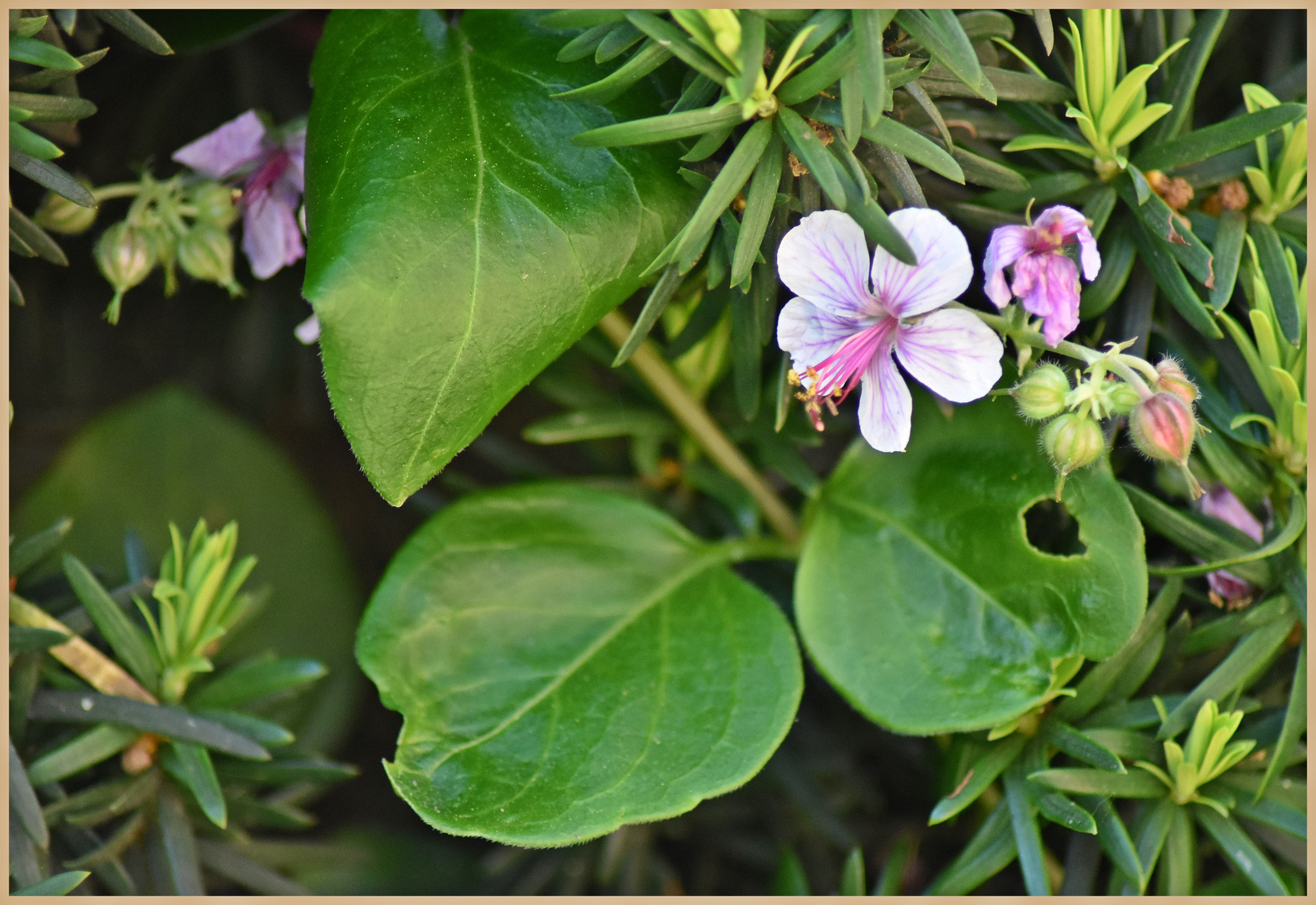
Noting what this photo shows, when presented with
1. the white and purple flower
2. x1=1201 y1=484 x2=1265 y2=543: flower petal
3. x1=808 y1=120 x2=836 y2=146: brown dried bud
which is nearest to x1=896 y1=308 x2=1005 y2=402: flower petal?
the white and purple flower

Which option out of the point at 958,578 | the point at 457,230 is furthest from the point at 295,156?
the point at 958,578

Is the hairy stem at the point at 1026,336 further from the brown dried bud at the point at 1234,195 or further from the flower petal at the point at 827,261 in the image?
the brown dried bud at the point at 1234,195

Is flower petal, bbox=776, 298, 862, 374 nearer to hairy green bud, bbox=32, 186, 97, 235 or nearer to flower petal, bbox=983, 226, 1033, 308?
flower petal, bbox=983, 226, 1033, 308

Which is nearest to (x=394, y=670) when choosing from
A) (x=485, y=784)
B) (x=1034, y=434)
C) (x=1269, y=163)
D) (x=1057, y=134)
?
(x=485, y=784)

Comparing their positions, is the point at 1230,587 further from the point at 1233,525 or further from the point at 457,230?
the point at 457,230

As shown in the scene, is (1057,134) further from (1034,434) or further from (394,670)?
(394,670)

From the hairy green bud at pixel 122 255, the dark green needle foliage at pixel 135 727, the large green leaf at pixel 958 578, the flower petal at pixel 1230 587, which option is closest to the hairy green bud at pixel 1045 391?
the large green leaf at pixel 958 578
